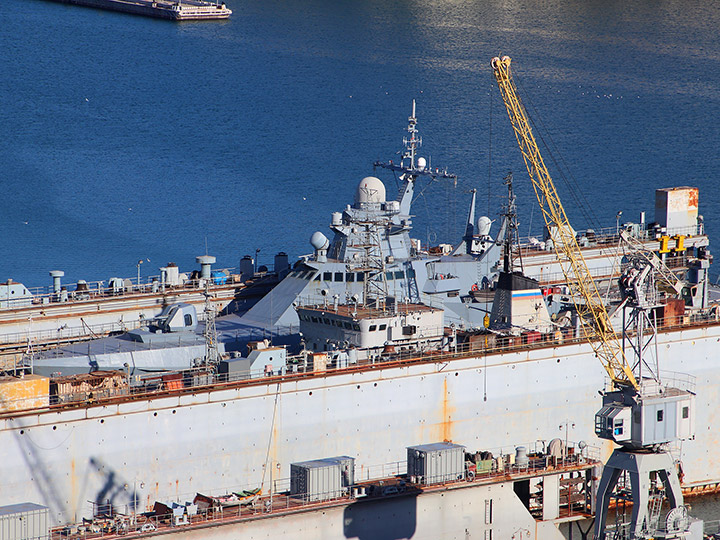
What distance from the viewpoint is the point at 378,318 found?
52.0 m

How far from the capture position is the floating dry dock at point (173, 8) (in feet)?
526

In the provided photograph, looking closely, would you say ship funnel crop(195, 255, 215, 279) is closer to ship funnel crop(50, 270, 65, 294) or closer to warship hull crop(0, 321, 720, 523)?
ship funnel crop(50, 270, 65, 294)

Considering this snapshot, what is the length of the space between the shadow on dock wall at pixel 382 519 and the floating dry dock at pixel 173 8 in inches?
4923

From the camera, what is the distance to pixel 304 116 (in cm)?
11731

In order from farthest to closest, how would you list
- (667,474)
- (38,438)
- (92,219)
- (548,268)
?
(92,219) < (548,268) < (38,438) < (667,474)

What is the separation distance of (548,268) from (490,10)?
9508cm

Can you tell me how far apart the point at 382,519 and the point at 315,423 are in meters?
7.15

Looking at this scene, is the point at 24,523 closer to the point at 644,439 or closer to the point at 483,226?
the point at 644,439

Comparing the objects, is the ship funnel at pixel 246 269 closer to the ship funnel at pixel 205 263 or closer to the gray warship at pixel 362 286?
the ship funnel at pixel 205 263

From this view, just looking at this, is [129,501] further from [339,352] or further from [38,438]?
[339,352]

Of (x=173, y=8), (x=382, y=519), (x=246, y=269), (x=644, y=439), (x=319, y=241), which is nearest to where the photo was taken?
(x=644, y=439)

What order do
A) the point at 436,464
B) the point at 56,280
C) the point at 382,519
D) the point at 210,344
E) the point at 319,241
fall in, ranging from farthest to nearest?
1. the point at 56,280
2. the point at 319,241
3. the point at 210,344
4. the point at 436,464
5. the point at 382,519

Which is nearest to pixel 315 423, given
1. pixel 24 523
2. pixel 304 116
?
pixel 24 523

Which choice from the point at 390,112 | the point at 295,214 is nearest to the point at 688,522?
the point at 295,214
